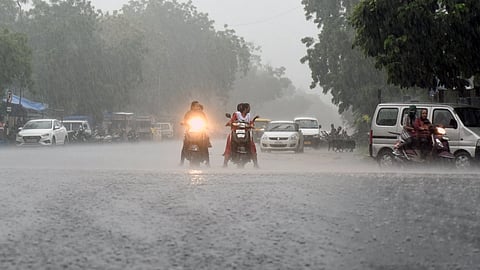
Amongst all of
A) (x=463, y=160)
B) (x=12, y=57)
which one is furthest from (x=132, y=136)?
(x=463, y=160)

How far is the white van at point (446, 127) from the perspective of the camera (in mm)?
16781

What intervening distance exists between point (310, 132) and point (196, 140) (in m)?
22.7

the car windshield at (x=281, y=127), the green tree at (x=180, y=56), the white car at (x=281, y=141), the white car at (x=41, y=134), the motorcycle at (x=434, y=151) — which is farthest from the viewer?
the green tree at (x=180, y=56)

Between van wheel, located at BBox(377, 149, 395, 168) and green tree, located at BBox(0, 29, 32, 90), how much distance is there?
89.8 ft

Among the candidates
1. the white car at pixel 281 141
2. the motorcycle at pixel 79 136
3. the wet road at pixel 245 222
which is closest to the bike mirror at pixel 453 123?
the wet road at pixel 245 222

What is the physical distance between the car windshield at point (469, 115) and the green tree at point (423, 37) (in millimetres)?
1793

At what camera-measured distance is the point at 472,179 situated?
32.2ft

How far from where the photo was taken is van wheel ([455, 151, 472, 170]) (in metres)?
16.8

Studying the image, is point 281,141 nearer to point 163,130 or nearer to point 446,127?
point 446,127

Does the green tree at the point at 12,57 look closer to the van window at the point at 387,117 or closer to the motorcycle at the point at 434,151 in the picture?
the van window at the point at 387,117

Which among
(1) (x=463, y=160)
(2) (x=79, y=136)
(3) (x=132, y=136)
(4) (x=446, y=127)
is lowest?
(3) (x=132, y=136)

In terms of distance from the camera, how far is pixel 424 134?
53.0 feet

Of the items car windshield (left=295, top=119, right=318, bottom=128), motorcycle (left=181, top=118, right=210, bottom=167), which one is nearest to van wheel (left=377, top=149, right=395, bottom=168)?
motorcycle (left=181, top=118, right=210, bottom=167)

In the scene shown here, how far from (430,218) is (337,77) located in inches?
1263
